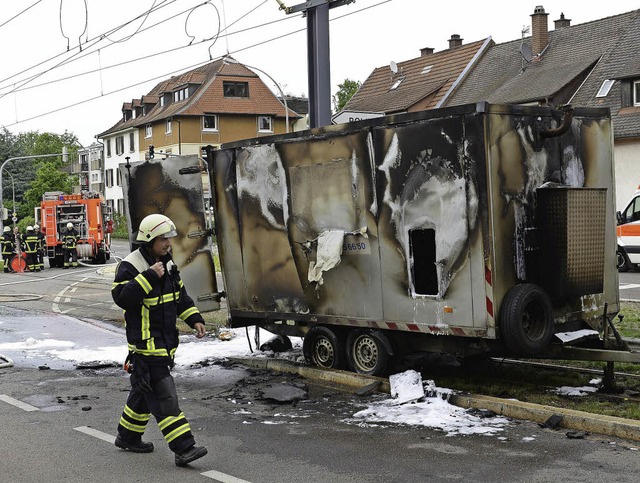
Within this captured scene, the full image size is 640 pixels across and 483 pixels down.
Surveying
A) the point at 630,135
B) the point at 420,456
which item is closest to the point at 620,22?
the point at 630,135

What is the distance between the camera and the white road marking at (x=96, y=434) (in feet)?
23.5

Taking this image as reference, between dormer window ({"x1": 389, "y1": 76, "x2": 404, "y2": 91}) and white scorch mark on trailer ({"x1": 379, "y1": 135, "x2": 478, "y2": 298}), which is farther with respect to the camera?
dormer window ({"x1": 389, "y1": 76, "x2": 404, "y2": 91})

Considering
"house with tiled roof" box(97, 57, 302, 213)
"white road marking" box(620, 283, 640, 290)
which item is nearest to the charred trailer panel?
"white road marking" box(620, 283, 640, 290)

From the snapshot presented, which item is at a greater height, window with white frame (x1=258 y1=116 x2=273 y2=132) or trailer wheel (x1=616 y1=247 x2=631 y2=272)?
window with white frame (x1=258 y1=116 x2=273 y2=132)

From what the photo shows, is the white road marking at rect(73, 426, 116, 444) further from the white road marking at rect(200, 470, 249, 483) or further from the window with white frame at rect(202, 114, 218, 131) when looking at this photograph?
the window with white frame at rect(202, 114, 218, 131)

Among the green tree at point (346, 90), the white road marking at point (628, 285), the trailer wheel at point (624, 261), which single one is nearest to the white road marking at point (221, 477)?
the white road marking at point (628, 285)

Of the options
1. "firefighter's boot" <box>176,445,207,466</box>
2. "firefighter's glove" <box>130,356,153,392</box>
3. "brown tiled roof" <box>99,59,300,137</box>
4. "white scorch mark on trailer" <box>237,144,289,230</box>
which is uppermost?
"brown tiled roof" <box>99,59,300,137</box>

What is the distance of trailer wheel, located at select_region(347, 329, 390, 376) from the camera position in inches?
353

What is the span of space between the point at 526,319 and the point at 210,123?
56.3 meters

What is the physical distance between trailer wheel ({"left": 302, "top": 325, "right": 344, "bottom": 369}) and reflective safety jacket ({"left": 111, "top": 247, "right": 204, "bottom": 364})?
3.24 metres

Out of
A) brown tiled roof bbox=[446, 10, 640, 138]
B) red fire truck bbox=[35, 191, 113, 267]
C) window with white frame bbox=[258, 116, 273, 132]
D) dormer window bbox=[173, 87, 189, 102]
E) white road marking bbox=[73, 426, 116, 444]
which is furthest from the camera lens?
dormer window bbox=[173, 87, 189, 102]

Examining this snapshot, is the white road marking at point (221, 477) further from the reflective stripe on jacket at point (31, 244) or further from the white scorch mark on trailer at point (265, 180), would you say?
the reflective stripe on jacket at point (31, 244)

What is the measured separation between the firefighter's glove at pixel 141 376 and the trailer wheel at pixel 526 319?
3.25 m

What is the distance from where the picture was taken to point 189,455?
6246mm
